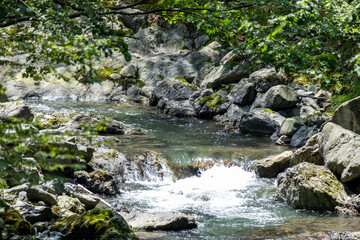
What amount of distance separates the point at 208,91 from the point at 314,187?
13.7m

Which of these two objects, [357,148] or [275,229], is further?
[357,148]

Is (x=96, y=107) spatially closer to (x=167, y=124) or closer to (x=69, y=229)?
(x=167, y=124)

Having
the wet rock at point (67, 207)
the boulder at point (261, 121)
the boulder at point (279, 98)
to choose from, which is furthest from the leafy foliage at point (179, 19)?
the boulder at point (279, 98)

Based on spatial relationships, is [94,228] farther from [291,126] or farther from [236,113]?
[236,113]

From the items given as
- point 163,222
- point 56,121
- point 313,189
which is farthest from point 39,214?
point 56,121

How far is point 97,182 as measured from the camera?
1075cm

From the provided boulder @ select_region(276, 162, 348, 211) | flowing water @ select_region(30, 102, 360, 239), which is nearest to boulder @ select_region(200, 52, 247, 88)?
flowing water @ select_region(30, 102, 360, 239)

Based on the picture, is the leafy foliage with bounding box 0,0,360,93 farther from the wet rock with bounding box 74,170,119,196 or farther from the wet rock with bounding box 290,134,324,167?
the wet rock with bounding box 290,134,324,167

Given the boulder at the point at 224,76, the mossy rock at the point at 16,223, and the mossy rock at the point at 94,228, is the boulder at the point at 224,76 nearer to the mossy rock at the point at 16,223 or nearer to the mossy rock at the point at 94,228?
the mossy rock at the point at 94,228

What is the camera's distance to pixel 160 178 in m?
12.7

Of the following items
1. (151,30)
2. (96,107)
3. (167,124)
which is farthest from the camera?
(151,30)

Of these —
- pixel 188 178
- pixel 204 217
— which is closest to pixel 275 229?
pixel 204 217

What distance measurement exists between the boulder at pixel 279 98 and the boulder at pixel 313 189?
873 centimetres

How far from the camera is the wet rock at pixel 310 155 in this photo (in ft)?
37.3
